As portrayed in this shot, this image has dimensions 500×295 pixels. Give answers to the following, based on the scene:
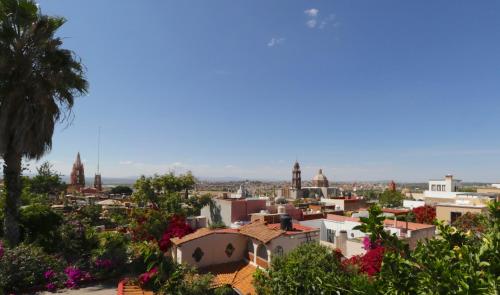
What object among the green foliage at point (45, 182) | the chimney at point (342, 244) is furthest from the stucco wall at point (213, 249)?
the green foliage at point (45, 182)

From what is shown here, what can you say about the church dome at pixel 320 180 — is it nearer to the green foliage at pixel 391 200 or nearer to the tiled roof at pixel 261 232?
the green foliage at pixel 391 200

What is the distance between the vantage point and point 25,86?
15.0 meters

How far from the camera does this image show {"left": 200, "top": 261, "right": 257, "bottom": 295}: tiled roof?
14.0 meters

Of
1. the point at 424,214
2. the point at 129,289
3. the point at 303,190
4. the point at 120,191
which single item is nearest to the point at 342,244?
the point at 129,289

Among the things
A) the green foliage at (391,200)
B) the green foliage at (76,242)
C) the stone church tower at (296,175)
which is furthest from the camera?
the stone church tower at (296,175)

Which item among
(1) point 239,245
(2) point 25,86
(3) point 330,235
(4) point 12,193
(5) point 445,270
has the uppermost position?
(2) point 25,86

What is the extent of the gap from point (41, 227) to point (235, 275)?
11.3 meters

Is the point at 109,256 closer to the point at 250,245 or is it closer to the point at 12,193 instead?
the point at 12,193

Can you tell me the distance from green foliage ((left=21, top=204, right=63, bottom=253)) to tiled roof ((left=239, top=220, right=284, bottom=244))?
1043 cm

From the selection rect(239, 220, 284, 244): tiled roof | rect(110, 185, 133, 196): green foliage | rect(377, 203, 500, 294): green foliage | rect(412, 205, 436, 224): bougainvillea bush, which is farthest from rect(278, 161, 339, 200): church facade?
rect(377, 203, 500, 294): green foliage

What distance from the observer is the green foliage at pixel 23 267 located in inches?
504

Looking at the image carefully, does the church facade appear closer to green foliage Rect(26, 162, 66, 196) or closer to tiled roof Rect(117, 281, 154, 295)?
green foliage Rect(26, 162, 66, 196)

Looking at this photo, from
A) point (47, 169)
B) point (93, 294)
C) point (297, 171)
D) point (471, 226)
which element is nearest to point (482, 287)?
point (93, 294)

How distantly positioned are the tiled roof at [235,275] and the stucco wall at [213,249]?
0.33 m
